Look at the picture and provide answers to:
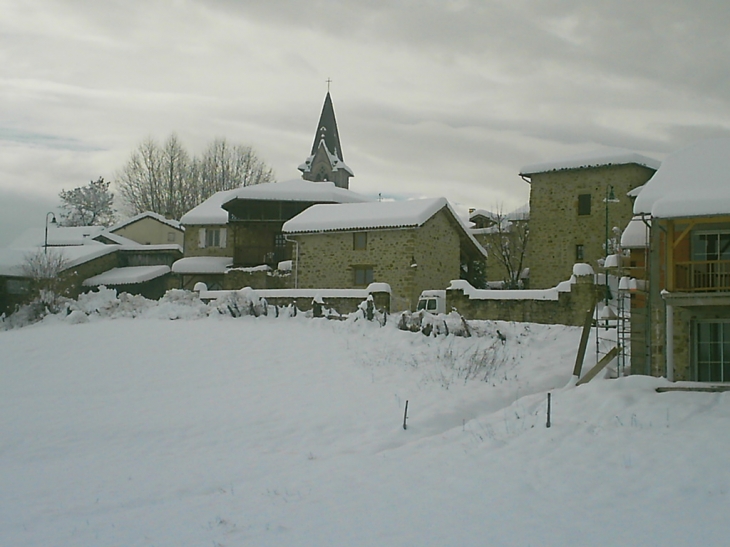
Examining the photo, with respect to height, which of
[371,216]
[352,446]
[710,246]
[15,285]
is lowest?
[352,446]

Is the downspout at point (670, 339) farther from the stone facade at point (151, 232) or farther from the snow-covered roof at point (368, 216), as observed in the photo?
the stone facade at point (151, 232)

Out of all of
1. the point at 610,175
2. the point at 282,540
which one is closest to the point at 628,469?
the point at 282,540

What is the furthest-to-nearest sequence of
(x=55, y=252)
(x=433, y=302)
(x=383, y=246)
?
(x=55, y=252) → (x=383, y=246) → (x=433, y=302)

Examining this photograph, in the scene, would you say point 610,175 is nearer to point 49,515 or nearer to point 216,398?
point 216,398

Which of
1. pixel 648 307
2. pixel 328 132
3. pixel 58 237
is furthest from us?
pixel 328 132

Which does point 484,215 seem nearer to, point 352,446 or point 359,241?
point 359,241

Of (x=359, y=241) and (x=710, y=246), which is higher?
(x=359, y=241)

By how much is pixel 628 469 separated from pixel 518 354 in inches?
292

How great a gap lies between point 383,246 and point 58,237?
3268 cm

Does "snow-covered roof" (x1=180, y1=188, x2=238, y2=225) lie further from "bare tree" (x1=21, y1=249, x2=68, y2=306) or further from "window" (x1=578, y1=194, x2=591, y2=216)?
"window" (x1=578, y1=194, x2=591, y2=216)

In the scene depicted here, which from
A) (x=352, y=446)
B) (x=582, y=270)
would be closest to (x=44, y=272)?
(x=582, y=270)

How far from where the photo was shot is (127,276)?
4056 centimetres

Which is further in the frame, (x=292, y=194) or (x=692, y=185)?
(x=292, y=194)

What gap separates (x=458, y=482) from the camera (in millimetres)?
9773
